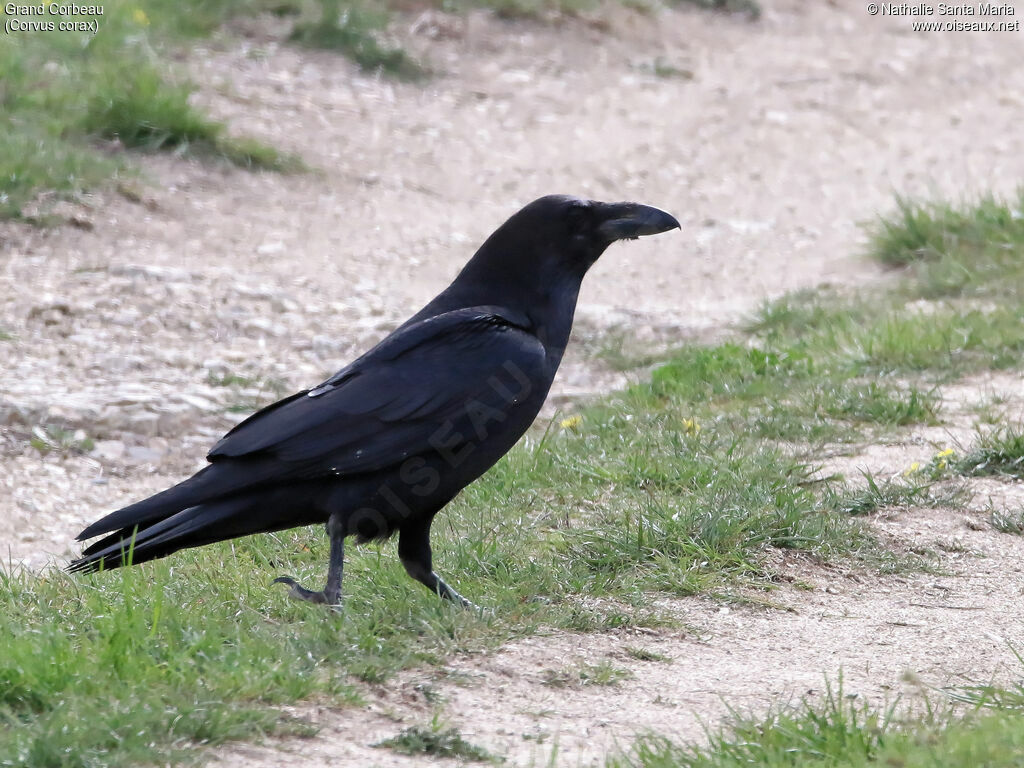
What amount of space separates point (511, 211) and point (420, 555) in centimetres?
598

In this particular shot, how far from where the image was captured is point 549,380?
169 inches

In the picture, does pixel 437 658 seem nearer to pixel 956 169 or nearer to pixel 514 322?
pixel 514 322

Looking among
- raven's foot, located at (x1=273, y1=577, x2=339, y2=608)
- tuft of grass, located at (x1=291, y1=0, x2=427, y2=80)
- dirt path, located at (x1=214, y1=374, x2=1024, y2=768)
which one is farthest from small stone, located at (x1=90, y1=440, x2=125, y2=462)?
tuft of grass, located at (x1=291, y1=0, x2=427, y2=80)

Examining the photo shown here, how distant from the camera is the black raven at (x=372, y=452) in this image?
4.09 metres

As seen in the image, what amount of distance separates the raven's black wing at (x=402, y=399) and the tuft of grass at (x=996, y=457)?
2.18 m

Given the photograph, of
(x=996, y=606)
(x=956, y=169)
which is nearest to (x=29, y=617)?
(x=996, y=606)

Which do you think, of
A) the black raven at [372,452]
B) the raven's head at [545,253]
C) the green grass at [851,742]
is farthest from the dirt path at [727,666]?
the raven's head at [545,253]

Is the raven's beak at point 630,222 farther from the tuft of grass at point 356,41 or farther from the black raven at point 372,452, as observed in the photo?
the tuft of grass at point 356,41

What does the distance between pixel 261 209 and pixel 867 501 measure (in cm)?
560

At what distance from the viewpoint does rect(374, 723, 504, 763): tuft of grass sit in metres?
3.21

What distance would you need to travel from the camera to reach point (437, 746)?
3.22m

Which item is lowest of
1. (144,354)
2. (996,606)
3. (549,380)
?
(144,354)

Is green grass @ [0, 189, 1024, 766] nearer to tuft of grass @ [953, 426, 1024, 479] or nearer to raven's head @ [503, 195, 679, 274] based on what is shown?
tuft of grass @ [953, 426, 1024, 479]

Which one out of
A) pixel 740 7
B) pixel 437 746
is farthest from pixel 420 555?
pixel 740 7
